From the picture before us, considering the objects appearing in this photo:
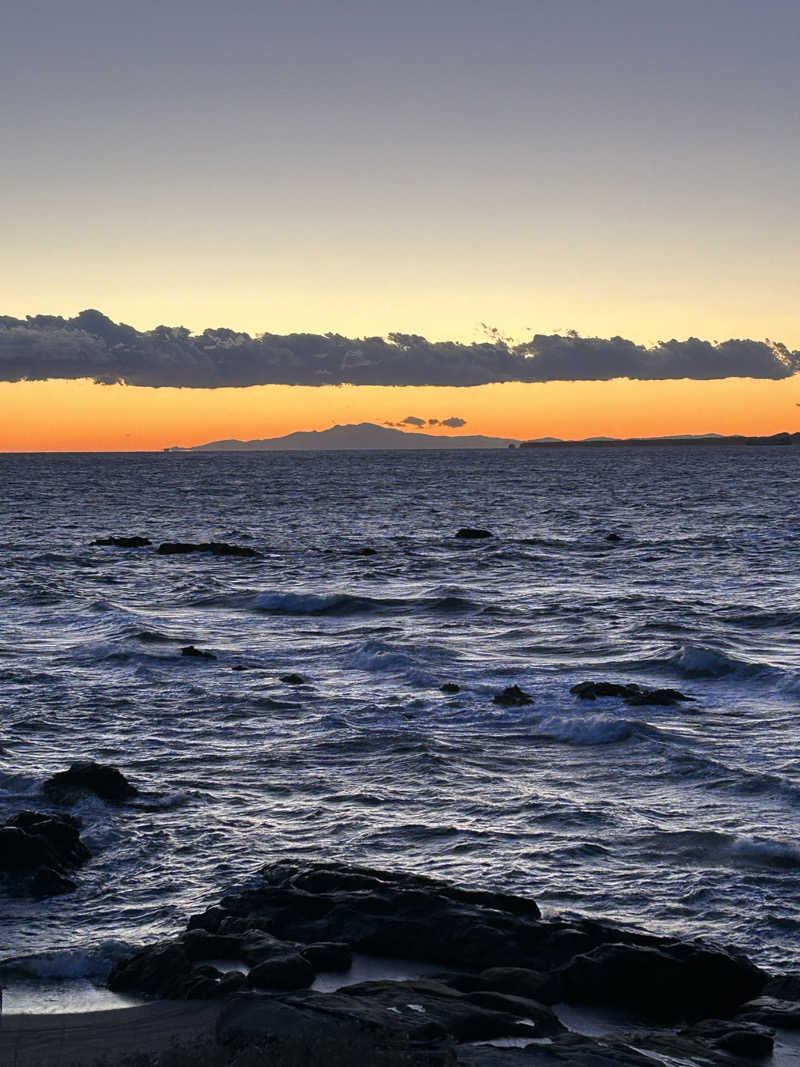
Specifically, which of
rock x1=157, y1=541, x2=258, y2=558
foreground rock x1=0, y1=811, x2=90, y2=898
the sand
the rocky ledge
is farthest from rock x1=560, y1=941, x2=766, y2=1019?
rock x1=157, y1=541, x2=258, y2=558

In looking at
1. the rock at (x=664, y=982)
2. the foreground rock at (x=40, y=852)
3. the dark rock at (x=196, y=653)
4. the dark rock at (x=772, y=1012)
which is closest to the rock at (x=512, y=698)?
the dark rock at (x=196, y=653)

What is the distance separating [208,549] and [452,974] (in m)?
48.9

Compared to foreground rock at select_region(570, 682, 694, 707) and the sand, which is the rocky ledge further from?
foreground rock at select_region(570, 682, 694, 707)

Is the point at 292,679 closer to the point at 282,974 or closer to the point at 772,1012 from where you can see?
the point at 282,974

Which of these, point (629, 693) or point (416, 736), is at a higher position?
point (629, 693)

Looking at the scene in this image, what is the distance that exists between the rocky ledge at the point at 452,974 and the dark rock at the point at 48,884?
201 cm

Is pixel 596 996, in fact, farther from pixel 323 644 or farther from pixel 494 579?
pixel 494 579

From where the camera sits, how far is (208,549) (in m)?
57.7

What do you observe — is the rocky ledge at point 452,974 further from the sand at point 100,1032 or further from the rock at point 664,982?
the sand at point 100,1032

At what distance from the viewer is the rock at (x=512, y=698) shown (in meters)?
21.6

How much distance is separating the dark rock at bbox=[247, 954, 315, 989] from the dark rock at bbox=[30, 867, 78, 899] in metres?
3.50

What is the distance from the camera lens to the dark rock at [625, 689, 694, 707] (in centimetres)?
2150

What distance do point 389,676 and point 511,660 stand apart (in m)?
3.76

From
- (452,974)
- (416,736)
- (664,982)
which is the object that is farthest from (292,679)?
(664,982)
